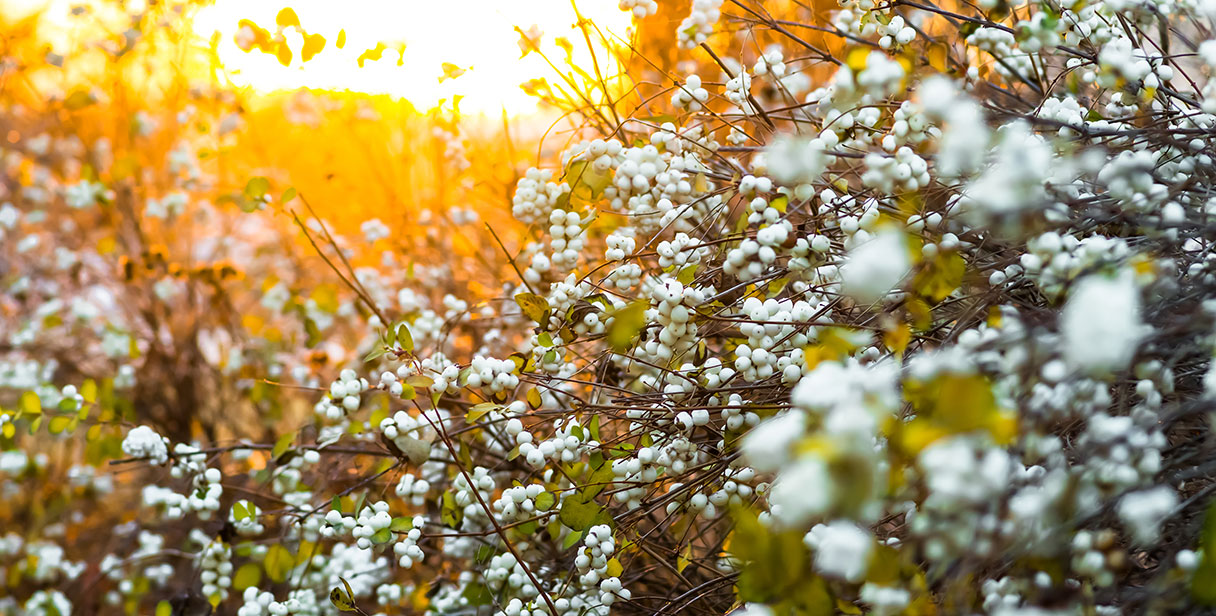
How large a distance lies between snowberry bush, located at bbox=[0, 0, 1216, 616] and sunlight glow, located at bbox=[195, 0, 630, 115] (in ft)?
0.43

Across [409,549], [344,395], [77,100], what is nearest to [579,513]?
[409,549]

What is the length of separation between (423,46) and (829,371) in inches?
60.4

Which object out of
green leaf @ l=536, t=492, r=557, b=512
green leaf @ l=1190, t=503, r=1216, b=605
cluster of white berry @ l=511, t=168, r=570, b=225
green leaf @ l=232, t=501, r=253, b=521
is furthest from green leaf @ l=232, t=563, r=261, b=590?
green leaf @ l=1190, t=503, r=1216, b=605

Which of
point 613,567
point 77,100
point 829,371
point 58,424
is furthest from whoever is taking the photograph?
point 77,100

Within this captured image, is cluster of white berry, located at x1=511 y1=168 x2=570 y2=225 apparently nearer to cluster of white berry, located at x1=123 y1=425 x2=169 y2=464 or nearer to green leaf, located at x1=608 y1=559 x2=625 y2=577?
green leaf, located at x1=608 y1=559 x2=625 y2=577

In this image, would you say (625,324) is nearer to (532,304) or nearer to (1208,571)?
(532,304)

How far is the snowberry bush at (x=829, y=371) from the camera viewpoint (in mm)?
529

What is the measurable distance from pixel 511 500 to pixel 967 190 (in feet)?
2.04

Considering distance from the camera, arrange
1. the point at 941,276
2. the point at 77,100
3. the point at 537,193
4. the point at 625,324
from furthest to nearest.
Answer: the point at 77,100 → the point at 537,193 → the point at 625,324 → the point at 941,276

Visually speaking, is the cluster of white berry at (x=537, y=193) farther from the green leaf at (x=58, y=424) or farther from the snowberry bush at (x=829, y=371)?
the green leaf at (x=58, y=424)

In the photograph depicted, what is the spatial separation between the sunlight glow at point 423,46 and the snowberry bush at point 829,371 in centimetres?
13

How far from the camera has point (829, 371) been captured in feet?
1.59

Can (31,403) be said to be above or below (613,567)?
above

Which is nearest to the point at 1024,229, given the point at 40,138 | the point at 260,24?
the point at 260,24
